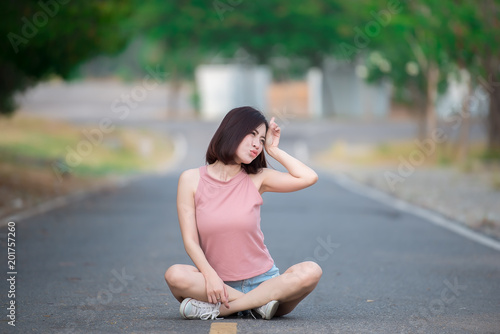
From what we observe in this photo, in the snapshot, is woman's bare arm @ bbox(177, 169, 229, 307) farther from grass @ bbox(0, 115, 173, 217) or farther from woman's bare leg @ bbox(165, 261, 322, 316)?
grass @ bbox(0, 115, 173, 217)

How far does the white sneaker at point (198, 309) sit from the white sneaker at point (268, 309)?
298 mm

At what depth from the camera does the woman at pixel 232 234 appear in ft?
20.6

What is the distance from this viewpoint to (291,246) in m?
11.5

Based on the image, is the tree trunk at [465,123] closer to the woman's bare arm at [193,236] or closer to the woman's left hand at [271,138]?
the woman's left hand at [271,138]

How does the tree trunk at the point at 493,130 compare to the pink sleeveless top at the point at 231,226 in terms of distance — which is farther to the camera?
the tree trunk at the point at 493,130

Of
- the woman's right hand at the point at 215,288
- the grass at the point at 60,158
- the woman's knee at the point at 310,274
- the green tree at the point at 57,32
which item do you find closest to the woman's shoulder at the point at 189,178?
the woman's right hand at the point at 215,288

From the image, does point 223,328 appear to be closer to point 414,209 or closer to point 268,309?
point 268,309

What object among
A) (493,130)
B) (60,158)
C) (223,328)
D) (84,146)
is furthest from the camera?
(84,146)

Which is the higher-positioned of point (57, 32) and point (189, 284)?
point (57, 32)

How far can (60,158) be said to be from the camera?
2919 centimetres

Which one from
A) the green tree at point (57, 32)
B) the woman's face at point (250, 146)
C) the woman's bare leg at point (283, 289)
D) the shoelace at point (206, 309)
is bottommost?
the shoelace at point (206, 309)

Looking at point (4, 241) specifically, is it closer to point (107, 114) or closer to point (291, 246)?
point (291, 246)

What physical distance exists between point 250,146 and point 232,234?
24.1 inches

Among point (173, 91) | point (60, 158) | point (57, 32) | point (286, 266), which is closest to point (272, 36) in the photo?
point (173, 91)
